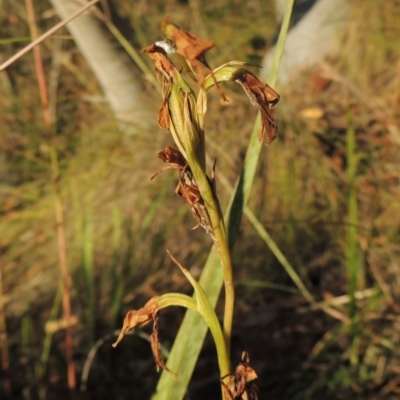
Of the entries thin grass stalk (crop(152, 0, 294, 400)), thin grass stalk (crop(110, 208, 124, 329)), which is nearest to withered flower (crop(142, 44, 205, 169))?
thin grass stalk (crop(152, 0, 294, 400))

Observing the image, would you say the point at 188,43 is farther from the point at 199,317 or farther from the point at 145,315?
the point at 199,317

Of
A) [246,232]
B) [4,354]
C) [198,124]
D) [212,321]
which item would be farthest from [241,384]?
[246,232]

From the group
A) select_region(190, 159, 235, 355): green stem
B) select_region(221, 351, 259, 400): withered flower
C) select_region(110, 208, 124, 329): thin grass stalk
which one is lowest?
select_region(221, 351, 259, 400): withered flower

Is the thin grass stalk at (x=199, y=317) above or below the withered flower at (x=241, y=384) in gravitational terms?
above

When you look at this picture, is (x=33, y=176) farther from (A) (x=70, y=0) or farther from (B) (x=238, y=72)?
(B) (x=238, y=72)

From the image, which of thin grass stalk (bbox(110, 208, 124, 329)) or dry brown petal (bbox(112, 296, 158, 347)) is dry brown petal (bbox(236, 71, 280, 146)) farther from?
thin grass stalk (bbox(110, 208, 124, 329))

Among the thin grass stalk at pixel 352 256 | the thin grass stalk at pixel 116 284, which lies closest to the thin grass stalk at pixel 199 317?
the thin grass stalk at pixel 352 256

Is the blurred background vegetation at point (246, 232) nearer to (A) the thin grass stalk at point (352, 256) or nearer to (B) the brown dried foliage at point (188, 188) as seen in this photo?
(A) the thin grass stalk at point (352, 256)

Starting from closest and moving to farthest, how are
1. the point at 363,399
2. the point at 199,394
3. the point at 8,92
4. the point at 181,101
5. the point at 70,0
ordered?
the point at 181,101, the point at 363,399, the point at 199,394, the point at 70,0, the point at 8,92

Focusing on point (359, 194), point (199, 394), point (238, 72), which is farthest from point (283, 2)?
point (238, 72)
